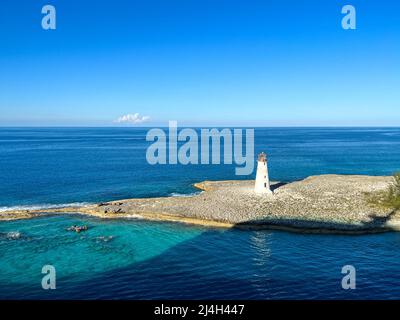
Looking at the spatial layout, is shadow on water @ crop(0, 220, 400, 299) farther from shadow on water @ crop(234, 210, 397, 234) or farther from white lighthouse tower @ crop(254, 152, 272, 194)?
white lighthouse tower @ crop(254, 152, 272, 194)

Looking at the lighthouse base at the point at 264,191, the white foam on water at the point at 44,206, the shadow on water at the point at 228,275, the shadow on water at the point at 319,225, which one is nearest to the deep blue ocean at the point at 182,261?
the shadow on water at the point at 228,275

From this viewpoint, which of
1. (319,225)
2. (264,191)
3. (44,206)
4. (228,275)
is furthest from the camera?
(44,206)

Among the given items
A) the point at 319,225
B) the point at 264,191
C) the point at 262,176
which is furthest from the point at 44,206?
the point at 319,225

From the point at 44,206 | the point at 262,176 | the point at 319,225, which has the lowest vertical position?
the point at 319,225

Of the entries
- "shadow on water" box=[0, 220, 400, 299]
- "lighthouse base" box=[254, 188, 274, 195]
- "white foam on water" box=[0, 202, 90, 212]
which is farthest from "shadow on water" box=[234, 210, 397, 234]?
"white foam on water" box=[0, 202, 90, 212]

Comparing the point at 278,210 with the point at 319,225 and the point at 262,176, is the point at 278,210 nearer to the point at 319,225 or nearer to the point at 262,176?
the point at 319,225

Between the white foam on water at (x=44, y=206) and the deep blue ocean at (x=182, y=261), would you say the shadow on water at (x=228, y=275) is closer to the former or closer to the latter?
the deep blue ocean at (x=182, y=261)
